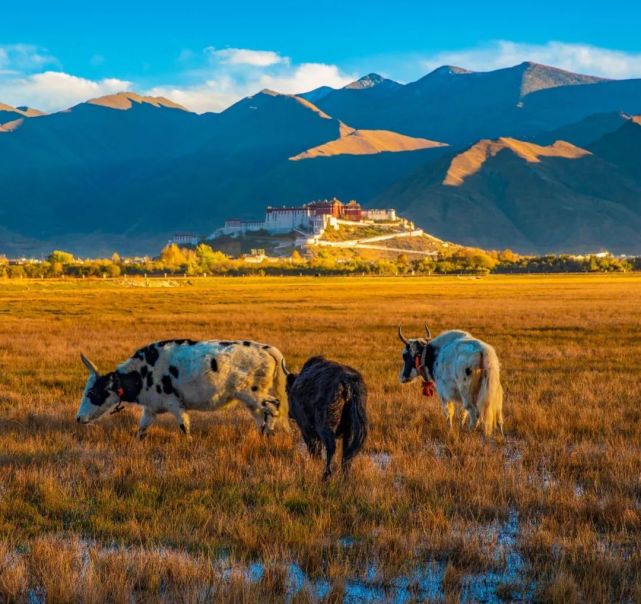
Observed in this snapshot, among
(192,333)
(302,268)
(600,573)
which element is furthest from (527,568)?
(302,268)

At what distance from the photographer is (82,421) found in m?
11.6

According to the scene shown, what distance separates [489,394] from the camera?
1109cm

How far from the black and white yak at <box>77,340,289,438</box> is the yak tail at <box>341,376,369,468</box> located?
2551 mm

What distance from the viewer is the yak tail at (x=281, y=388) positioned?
37.4 feet

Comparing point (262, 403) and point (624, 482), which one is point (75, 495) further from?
point (624, 482)

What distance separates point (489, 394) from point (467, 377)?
0.45m

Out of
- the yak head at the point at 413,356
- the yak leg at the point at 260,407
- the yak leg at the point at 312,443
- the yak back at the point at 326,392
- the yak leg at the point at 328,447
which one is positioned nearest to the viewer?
the yak leg at the point at 328,447

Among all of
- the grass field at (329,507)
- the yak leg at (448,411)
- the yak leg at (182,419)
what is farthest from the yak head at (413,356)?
the yak leg at (182,419)

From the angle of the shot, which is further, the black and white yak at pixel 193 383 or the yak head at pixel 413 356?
the yak head at pixel 413 356

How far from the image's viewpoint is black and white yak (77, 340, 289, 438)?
11133 mm

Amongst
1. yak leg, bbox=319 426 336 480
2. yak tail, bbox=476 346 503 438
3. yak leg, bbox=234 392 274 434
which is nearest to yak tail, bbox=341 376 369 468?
yak leg, bbox=319 426 336 480

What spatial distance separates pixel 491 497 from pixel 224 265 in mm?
168580

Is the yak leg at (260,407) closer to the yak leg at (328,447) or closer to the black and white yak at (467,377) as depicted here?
the yak leg at (328,447)

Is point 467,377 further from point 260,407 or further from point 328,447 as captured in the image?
point 328,447
